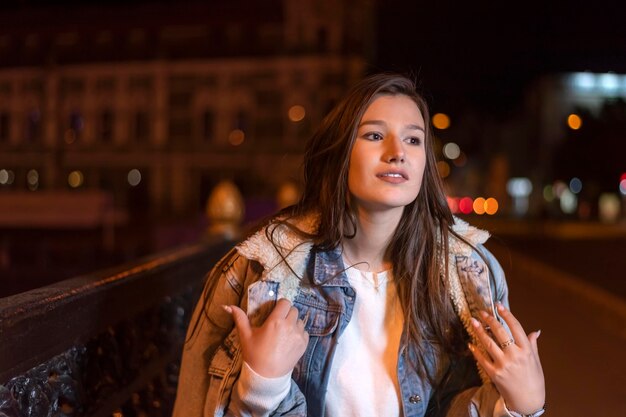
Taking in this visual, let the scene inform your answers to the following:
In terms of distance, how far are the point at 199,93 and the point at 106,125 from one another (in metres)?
6.16

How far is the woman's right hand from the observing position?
67.2 inches

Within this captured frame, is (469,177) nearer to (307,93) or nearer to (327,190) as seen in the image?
(307,93)

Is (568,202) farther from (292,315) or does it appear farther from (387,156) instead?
(292,315)

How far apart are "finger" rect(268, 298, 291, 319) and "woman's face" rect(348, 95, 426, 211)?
390 millimetres

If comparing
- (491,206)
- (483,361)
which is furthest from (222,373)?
(491,206)

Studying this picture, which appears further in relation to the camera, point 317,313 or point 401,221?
point 401,221

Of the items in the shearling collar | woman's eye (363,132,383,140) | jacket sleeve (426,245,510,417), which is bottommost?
jacket sleeve (426,245,510,417)

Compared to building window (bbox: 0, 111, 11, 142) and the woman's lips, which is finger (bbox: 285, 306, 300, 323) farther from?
building window (bbox: 0, 111, 11, 142)

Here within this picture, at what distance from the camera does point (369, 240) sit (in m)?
2.08

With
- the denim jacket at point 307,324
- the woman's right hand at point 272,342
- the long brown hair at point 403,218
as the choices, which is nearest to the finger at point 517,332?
the denim jacket at point 307,324

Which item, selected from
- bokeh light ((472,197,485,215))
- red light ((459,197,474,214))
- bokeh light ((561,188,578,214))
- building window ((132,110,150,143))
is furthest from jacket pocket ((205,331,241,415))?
bokeh light ((472,197,485,215))

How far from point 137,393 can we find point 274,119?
3748 cm

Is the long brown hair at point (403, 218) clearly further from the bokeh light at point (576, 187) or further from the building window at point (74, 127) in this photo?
the bokeh light at point (576, 187)

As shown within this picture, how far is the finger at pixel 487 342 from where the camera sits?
1.77m
